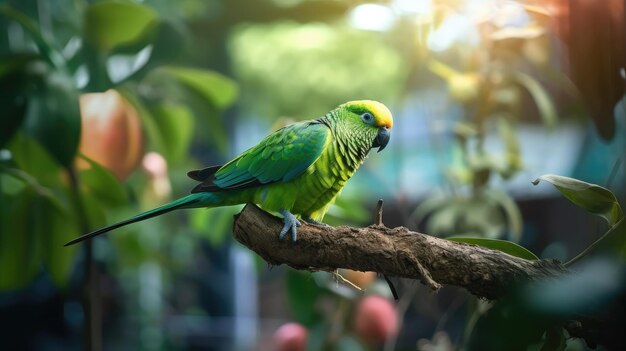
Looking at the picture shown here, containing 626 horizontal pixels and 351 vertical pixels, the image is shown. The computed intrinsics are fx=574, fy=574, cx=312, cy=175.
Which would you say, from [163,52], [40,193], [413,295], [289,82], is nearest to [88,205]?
[40,193]

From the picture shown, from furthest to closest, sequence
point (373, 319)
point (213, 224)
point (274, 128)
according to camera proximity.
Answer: point (213, 224), point (373, 319), point (274, 128)

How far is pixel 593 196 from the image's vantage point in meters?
0.47

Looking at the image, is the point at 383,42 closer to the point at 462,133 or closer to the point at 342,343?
the point at 462,133

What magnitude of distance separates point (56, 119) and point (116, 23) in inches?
6.0

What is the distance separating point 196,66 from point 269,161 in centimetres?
45

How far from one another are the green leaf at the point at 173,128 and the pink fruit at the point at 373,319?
36 centimetres

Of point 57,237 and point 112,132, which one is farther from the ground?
point 112,132

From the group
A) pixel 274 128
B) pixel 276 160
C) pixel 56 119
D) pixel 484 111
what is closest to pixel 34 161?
pixel 56 119

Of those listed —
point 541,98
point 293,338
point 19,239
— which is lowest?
point 293,338

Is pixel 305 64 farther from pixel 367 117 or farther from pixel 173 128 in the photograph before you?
pixel 367 117

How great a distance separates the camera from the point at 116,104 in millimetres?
842

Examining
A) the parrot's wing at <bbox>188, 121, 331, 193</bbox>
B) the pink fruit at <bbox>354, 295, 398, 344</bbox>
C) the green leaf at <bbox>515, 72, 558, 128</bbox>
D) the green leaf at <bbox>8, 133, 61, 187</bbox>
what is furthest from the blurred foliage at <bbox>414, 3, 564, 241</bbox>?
the green leaf at <bbox>8, 133, 61, 187</bbox>

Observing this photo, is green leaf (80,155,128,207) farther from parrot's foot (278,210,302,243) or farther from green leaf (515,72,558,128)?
green leaf (515,72,558,128)

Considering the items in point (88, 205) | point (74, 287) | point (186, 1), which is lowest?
point (74, 287)
